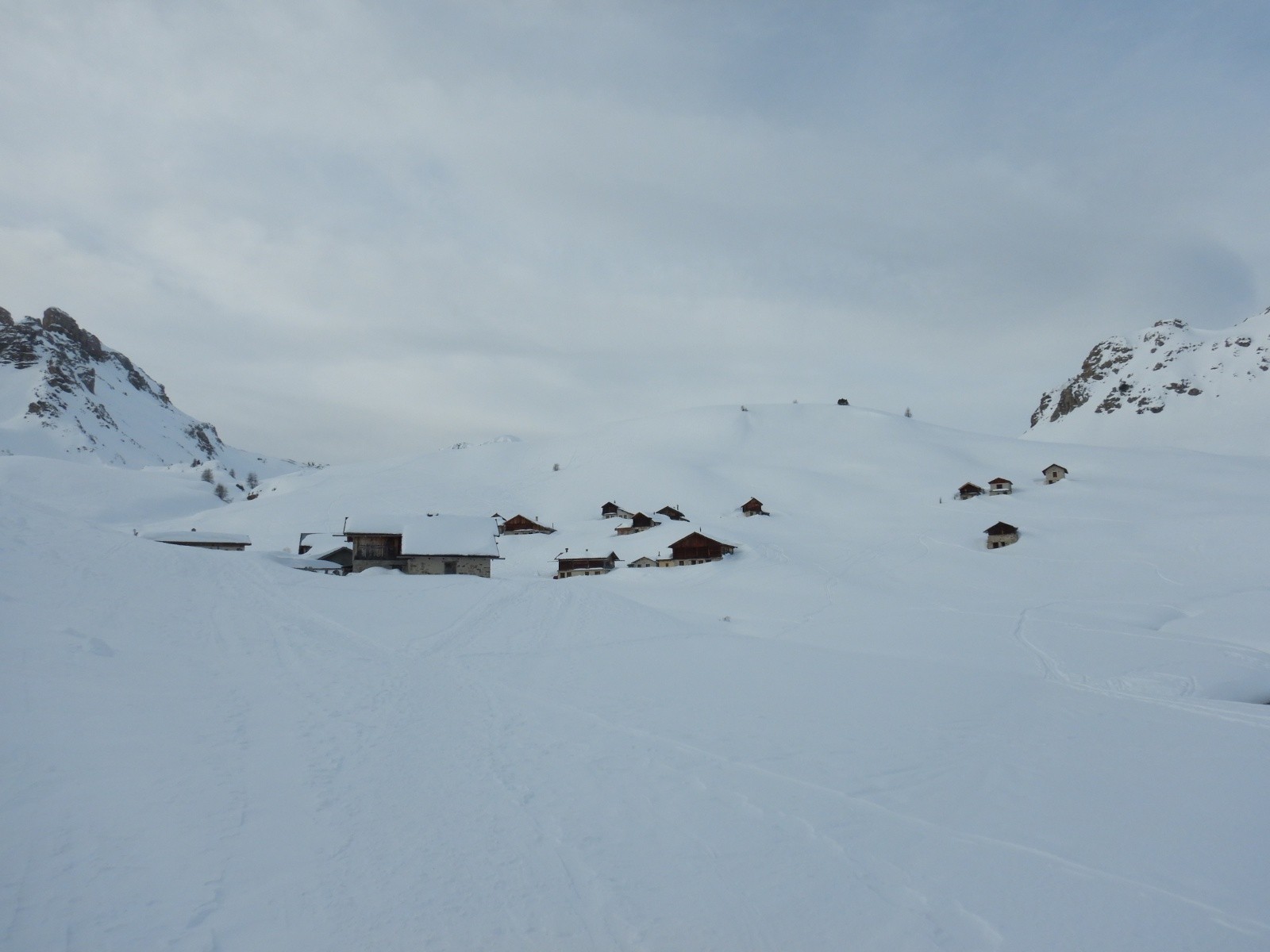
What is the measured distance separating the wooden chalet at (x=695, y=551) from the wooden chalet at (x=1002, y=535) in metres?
22.4

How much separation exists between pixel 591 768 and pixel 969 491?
244 ft

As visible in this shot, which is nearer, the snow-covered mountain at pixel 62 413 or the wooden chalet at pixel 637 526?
the wooden chalet at pixel 637 526

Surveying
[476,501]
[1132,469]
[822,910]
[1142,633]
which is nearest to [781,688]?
[822,910]

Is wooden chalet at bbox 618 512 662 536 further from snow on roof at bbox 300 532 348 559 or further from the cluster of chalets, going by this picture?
the cluster of chalets

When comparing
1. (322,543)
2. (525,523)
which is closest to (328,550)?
(322,543)

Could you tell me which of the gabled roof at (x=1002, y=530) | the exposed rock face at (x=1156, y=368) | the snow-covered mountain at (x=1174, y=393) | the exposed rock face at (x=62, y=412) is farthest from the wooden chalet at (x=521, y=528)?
the exposed rock face at (x=1156, y=368)

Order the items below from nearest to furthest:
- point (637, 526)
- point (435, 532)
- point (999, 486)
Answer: point (435, 532)
point (637, 526)
point (999, 486)

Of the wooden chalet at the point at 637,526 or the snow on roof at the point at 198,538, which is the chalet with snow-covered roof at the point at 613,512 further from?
the snow on roof at the point at 198,538

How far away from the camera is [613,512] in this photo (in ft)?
259

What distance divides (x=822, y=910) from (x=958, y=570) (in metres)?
46.5

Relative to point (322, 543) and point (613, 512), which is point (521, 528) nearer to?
point (613, 512)

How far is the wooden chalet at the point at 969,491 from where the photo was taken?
243 ft

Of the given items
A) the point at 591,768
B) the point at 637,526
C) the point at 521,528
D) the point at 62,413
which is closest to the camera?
the point at 591,768

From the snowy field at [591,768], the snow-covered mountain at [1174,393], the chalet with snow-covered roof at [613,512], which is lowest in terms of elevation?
the snowy field at [591,768]
